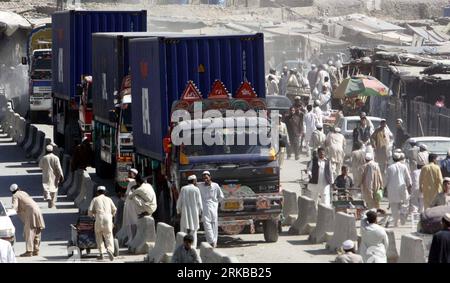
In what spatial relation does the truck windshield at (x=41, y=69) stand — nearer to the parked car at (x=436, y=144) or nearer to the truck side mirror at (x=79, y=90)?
the truck side mirror at (x=79, y=90)

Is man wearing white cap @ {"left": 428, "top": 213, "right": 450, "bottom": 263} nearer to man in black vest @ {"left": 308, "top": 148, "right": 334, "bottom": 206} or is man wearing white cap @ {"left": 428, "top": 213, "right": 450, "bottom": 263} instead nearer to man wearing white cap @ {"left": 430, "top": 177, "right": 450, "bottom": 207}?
man wearing white cap @ {"left": 430, "top": 177, "right": 450, "bottom": 207}

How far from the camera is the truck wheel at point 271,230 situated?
986 inches

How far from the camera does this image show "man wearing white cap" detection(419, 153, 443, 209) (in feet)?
86.9

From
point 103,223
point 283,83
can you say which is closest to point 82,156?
point 103,223

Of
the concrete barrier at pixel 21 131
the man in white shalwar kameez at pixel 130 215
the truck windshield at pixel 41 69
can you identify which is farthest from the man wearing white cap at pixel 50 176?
the truck windshield at pixel 41 69

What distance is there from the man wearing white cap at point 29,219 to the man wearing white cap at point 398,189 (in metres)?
6.54

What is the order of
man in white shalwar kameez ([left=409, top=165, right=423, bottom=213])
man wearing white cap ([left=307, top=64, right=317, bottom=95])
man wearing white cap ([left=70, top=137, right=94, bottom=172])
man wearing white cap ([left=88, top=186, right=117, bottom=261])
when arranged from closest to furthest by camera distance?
man wearing white cap ([left=88, top=186, right=117, bottom=261]), man in white shalwar kameez ([left=409, top=165, right=423, bottom=213]), man wearing white cap ([left=70, top=137, right=94, bottom=172]), man wearing white cap ([left=307, top=64, right=317, bottom=95])

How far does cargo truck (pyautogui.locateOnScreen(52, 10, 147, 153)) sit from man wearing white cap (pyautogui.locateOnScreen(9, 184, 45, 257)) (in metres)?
11.6

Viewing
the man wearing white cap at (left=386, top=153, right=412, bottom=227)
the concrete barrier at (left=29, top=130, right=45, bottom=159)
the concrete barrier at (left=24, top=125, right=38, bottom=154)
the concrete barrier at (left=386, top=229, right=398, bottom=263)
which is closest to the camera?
the concrete barrier at (left=386, top=229, right=398, bottom=263)

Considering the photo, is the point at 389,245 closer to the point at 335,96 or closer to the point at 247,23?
the point at 335,96

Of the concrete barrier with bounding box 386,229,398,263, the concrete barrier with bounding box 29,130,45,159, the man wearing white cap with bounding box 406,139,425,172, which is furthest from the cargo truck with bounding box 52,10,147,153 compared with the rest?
the concrete barrier with bounding box 386,229,398,263

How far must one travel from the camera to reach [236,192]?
2456cm
